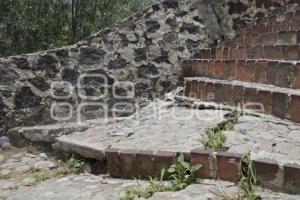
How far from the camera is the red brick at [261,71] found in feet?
11.6

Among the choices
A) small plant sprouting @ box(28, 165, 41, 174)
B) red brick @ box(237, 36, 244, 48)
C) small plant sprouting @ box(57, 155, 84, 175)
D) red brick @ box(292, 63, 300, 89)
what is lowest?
small plant sprouting @ box(28, 165, 41, 174)

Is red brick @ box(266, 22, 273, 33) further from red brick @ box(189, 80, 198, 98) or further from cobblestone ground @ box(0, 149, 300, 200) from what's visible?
cobblestone ground @ box(0, 149, 300, 200)

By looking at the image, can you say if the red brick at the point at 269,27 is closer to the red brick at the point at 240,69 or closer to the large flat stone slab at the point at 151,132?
the red brick at the point at 240,69

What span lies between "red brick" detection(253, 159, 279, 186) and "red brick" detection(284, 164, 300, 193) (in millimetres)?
56

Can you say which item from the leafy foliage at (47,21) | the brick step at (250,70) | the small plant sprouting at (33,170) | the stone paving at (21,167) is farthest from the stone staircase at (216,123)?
the leafy foliage at (47,21)

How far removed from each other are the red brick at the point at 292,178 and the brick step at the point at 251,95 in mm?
793

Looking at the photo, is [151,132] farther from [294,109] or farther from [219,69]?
[219,69]

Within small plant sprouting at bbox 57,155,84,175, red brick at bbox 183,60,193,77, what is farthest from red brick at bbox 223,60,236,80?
small plant sprouting at bbox 57,155,84,175

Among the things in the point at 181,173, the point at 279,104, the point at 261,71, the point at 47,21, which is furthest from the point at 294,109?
the point at 47,21

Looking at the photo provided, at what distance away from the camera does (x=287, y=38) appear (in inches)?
160

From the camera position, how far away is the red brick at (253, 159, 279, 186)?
2221mm

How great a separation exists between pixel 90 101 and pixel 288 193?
2.47 meters

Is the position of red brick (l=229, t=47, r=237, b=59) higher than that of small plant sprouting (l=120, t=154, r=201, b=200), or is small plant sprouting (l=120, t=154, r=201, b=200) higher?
red brick (l=229, t=47, r=237, b=59)

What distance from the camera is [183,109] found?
3.90 metres
